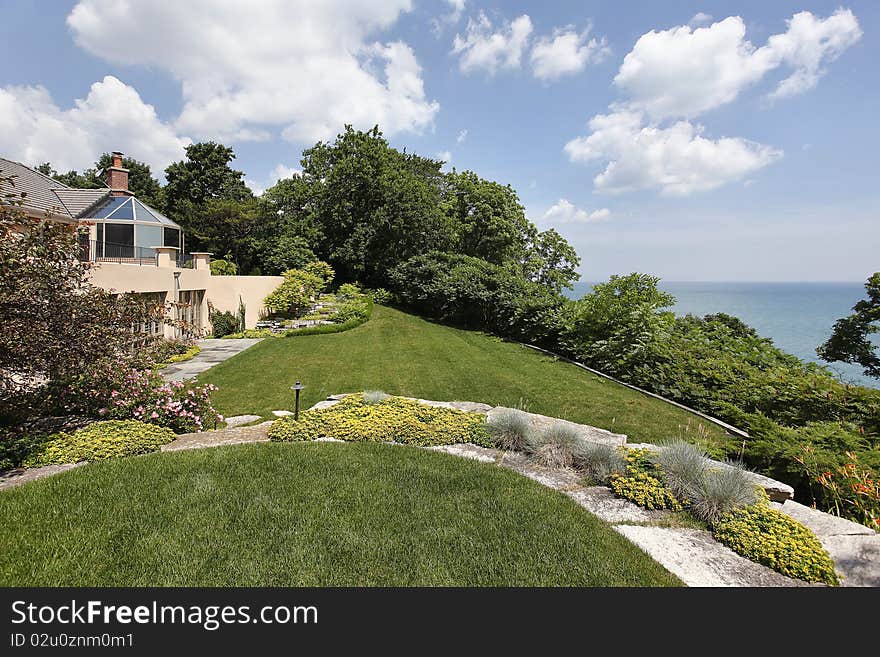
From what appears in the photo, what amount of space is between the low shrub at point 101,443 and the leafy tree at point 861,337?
18.9 m

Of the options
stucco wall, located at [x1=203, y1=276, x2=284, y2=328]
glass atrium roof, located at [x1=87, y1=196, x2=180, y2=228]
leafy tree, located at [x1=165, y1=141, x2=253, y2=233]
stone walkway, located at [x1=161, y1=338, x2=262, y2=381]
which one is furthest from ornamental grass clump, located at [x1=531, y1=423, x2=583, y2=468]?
leafy tree, located at [x1=165, y1=141, x2=253, y2=233]

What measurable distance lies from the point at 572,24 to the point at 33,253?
32.0ft

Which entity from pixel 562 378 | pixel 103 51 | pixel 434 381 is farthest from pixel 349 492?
pixel 103 51

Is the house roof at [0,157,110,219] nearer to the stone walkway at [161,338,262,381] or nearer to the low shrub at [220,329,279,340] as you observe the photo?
the low shrub at [220,329,279,340]

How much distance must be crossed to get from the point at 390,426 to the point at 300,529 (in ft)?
7.97

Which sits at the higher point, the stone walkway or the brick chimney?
the brick chimney

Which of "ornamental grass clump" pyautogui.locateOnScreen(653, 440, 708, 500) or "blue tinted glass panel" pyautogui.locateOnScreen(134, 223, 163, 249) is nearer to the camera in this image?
"ornamental grass clump" pyautogui.locateOnScreen(653, 440, 708, 500)

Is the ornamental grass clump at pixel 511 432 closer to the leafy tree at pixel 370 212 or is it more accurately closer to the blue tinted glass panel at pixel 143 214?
the blue tinted glass panel at pixel 143 214

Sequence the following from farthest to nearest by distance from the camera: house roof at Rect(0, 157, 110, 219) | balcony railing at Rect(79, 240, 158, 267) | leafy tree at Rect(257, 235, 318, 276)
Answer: leafy tree at Rect(257, 235, 318, 276)
house roof at Rect(0, 157, 110, 219)
balcony railing at Rect(79, 240, 158, 267)

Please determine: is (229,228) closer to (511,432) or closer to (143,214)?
(143,214)

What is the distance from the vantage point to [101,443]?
4543 millimetres

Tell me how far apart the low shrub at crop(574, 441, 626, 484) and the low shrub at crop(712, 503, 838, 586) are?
98 cm

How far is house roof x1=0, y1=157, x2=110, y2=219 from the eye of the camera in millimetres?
15484

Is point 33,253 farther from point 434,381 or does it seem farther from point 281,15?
point 434,381
